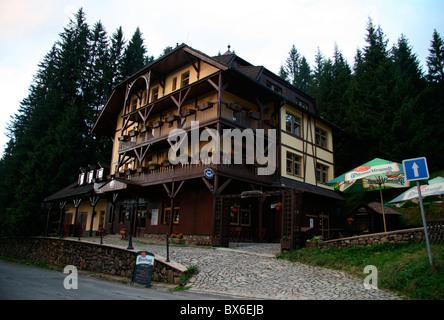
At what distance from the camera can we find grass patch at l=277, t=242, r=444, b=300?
23.5 feet

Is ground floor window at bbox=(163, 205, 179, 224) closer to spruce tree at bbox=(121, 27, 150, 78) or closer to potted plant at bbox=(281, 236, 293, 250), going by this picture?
potted plant at bbox=(281, 236, 293, 250)

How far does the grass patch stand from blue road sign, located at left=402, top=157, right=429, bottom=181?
2.09 m

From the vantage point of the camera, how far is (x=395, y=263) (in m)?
8.68

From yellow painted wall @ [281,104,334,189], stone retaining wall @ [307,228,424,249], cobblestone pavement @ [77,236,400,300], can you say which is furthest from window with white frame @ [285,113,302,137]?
cobblestone pavement @ [77,236,400,300]

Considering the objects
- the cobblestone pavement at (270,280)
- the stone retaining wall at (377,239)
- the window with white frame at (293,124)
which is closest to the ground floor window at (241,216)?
the window with white frame at (293,124)

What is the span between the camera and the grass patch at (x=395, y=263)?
7.17 meters

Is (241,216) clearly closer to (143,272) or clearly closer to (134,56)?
(143,272)

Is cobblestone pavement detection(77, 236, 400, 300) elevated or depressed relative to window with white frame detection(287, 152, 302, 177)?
depressed

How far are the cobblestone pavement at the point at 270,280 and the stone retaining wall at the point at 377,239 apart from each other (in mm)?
1703

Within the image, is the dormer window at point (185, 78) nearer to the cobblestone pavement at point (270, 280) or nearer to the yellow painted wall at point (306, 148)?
the yellow painted wall at point (306, 148)

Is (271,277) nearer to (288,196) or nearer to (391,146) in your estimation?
(288,196)
